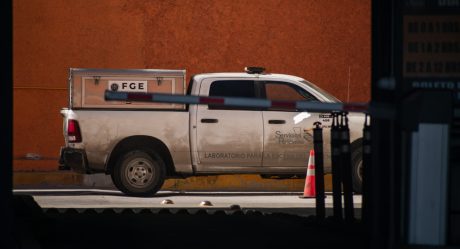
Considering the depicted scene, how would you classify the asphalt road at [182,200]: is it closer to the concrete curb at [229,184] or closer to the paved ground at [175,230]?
the concrete curb at [229,184]

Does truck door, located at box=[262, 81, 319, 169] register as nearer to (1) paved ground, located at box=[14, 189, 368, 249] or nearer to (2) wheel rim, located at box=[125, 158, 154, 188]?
(2) wheel rim, located at box=[125, 158, 154, 188]

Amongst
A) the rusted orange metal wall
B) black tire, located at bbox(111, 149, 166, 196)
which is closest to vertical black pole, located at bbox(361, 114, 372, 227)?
black tire, located at bbox(111, 149, 166, 196)

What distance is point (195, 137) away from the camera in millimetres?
18609

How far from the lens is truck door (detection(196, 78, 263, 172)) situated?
18.6 m

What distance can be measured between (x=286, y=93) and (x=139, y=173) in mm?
3621

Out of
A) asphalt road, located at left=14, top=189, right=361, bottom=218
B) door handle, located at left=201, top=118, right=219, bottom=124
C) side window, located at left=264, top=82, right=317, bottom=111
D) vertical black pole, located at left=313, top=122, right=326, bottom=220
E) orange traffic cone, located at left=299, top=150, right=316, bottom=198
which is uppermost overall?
side window, located at left=264, top=82, right=317, bottom=111

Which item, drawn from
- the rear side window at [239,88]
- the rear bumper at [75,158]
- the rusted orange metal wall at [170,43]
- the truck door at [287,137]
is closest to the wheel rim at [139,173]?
the rear bumper at [75,158]

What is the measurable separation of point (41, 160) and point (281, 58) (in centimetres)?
499

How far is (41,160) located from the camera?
905 inches

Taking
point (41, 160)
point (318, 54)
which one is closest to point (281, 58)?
point (318, 54)

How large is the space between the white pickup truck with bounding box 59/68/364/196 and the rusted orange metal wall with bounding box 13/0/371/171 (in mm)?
4455

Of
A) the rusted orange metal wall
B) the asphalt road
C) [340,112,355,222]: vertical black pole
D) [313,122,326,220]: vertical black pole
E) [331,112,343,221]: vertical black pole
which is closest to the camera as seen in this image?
Result: [340,112,355,222]: vertical black pole

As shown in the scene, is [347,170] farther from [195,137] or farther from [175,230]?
[195,137]

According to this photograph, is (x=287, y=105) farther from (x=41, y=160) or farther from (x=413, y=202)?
(x=41, y=160)
